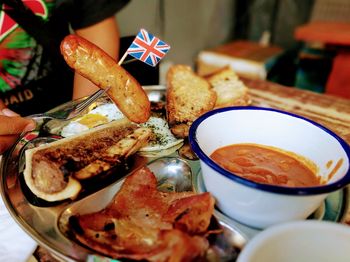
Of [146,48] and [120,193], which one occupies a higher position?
[146,48]

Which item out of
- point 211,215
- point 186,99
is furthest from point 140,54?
point 211,215

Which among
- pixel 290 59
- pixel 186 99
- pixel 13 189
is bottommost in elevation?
pixel 290 59

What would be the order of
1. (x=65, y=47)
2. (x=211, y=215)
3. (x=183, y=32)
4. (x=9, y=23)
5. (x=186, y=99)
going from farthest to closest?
1. (x=183, y=32)
2. (x=9, y=23)
3. (x=186, y=99)
4. (x=65, y=47)
5. (x=211, y=215)

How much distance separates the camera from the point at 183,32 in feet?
11.5

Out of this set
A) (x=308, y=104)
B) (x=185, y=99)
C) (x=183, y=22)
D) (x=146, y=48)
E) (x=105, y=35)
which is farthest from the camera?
(x=183, y=22)

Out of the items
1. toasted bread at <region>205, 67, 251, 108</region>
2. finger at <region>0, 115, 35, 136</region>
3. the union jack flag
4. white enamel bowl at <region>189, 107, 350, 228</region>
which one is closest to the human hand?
finger at <region>0, 115, 35, 136</region>

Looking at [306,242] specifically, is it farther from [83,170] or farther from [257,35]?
[257,35]

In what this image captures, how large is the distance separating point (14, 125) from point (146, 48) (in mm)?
562

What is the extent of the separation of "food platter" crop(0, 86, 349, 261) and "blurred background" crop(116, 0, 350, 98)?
1.58 m

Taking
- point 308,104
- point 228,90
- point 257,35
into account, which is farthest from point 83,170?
point 257,35

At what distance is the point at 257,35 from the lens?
4.58m

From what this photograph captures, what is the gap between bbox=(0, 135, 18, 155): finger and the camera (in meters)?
1.18

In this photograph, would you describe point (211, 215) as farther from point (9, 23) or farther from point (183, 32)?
point (183, 32)

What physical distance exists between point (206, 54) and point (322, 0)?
1.74m
